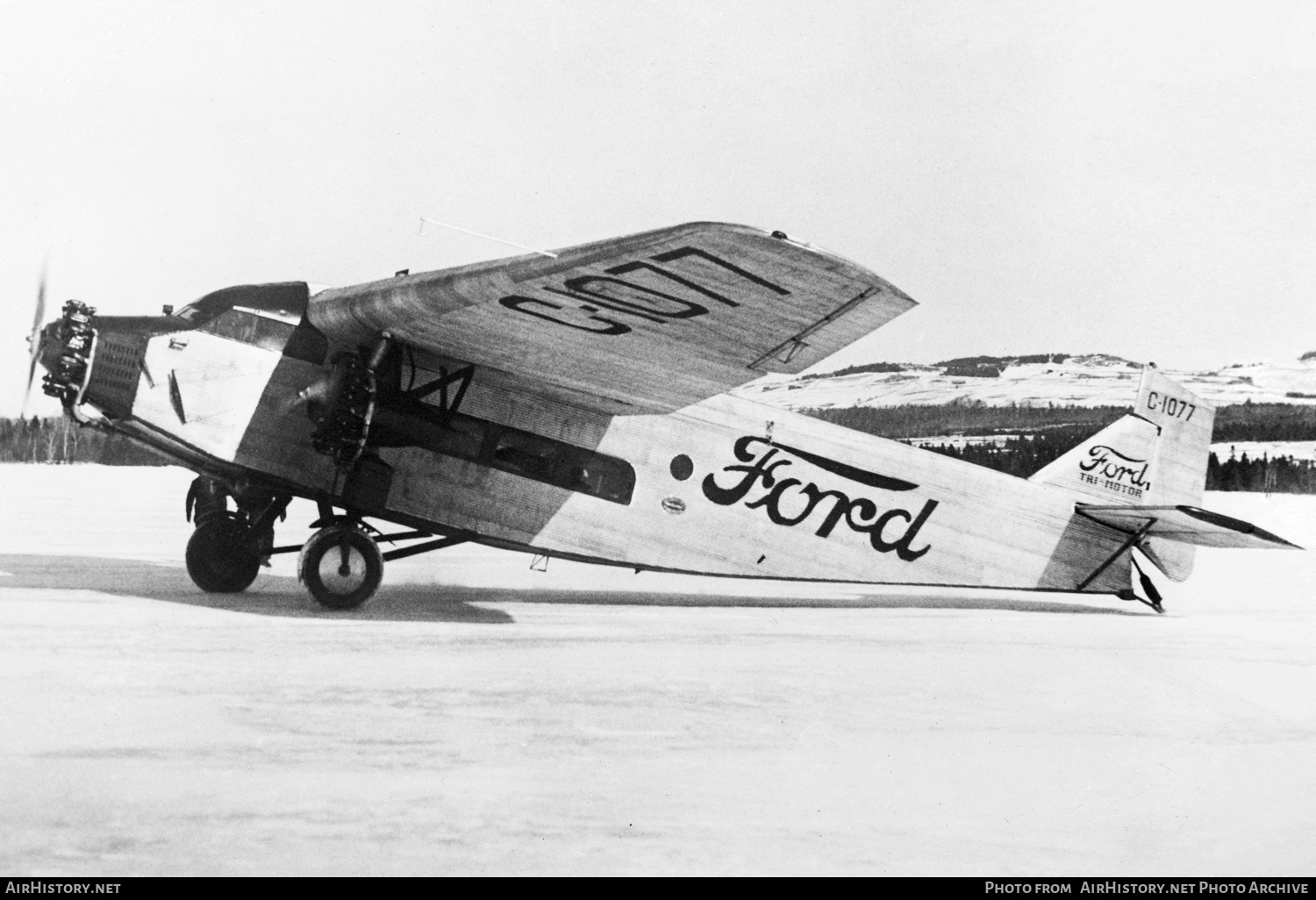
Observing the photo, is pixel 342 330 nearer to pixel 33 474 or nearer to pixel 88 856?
pixel 88 856

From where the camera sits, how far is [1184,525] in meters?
10.5

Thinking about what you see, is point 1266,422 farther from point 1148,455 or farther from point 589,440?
point 589,440

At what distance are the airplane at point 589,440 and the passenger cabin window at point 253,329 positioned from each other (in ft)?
0.06

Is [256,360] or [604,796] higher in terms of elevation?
[256,360]

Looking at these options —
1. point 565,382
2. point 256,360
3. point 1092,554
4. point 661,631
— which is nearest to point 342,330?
point 256,360

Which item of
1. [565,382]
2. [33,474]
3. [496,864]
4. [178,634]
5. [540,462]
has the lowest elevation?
[33,474]

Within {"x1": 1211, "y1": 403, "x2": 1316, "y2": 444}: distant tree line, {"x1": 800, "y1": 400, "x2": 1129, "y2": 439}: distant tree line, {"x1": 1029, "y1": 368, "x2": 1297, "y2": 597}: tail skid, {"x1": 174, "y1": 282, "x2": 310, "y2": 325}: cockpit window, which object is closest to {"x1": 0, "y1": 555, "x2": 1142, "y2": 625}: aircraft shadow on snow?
{"x1": 1029, "y1": 368, "x2": 1297, "y2": 597}: tail skid

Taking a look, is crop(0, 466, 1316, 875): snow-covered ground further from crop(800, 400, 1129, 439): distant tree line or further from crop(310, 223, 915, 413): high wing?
crop(800, 400, 1129, 439): distant tree line

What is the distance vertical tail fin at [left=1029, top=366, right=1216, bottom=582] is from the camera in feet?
37.0

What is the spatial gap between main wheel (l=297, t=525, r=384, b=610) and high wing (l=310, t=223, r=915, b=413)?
4.81 ft

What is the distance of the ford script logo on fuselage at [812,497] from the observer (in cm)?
1037

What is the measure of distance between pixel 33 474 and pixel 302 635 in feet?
85.3

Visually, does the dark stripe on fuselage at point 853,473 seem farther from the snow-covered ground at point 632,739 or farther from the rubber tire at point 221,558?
the rubber tire at point 221,558

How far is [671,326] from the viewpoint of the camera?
7.84 meters
